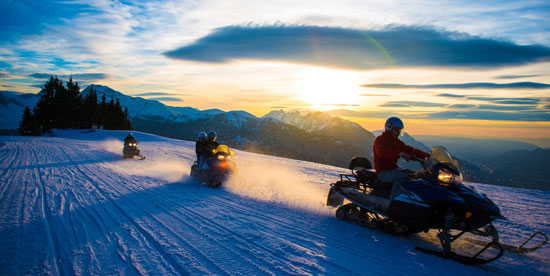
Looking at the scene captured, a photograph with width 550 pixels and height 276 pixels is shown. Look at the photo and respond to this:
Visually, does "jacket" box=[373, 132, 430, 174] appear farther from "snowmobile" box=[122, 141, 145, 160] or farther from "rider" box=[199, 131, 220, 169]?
"snowmobile" box=[122, 141, 145, 160]

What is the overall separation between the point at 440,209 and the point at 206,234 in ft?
12.1

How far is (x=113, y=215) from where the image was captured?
578 cm

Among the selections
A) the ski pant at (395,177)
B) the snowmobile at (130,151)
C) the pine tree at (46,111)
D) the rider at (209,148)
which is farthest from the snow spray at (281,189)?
the pine tree at (46,111)

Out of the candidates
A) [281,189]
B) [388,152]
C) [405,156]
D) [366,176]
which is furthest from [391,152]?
[281,189]

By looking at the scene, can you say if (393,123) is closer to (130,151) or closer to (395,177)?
(395,177)

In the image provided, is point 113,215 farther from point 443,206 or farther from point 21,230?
point 443,206

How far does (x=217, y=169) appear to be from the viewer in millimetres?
9336

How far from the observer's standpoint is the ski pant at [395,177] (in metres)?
4.97

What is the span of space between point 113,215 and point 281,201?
372cm

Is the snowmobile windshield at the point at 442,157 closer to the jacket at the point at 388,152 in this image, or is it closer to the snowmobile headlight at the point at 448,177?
the jacket at the point at 388,152

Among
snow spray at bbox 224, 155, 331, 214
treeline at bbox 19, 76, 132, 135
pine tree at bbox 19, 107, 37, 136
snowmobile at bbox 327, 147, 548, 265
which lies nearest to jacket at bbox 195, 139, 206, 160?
snow spray at bbox 224, 155, 331, 214

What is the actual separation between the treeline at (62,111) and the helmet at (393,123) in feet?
197

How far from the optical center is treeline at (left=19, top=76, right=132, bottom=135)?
188 feet

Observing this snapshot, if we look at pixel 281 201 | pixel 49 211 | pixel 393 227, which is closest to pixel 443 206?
pixel 393 227
